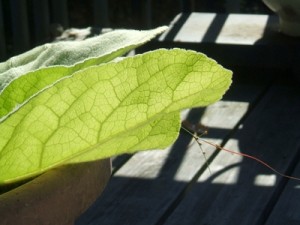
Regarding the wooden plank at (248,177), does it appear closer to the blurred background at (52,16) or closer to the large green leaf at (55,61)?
the large green leaf at (55,61)

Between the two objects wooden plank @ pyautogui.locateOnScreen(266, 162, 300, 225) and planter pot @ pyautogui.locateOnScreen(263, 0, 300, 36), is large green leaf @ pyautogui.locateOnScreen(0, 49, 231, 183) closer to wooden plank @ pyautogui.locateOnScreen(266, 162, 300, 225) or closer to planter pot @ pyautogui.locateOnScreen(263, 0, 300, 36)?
wooden plank @ pyautogui.locateOnScreen(266, 162, 300, 225)

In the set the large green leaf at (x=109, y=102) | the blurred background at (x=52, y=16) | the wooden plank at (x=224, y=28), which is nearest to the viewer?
the large green leaf at (x=109, y=102)

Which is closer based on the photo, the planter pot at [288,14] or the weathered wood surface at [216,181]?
the weathered wood surface at [216,181]

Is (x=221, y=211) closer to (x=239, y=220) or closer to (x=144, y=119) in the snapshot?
(x=239, y=220)

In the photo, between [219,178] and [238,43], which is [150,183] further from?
[238,43]

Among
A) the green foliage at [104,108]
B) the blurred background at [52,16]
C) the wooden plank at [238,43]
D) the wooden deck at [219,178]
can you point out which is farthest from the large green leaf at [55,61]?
the blurred background at [52,16]

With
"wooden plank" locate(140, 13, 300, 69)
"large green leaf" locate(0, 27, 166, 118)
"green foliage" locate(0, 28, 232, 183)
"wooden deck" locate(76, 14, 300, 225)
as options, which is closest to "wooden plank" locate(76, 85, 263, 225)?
"wooden deck" locate(76, 14, 300, 225)

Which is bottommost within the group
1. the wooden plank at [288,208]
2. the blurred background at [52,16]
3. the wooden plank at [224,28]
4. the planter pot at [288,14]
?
the blurred background at [52,16]
